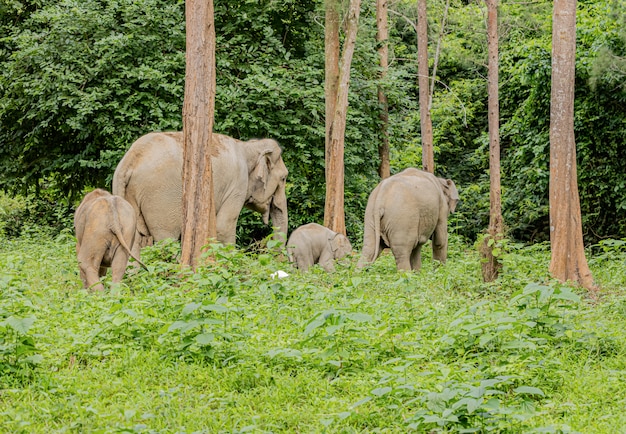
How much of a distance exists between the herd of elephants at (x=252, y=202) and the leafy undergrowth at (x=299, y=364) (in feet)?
8.49

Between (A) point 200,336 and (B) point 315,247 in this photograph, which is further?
(B) point 315,247

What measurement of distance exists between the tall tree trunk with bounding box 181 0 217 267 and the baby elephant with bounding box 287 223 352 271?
2.73 metres

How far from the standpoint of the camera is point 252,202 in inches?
538

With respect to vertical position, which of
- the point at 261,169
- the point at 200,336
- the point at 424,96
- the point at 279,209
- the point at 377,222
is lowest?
the point at 200,336

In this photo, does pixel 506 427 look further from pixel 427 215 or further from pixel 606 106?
pixel 606 106

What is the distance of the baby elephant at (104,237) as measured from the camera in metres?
9.18

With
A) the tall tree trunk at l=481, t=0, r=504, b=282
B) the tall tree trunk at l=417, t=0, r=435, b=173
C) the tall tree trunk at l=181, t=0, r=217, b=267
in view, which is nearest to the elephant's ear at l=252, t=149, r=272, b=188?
the tall tree trunk at l=181, t=0, r=217, b=267

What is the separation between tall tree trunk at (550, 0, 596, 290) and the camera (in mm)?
10711

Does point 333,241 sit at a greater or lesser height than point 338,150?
lesser

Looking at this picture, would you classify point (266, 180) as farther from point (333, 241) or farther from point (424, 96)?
point (424, 96)

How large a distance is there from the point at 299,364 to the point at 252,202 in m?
7.61

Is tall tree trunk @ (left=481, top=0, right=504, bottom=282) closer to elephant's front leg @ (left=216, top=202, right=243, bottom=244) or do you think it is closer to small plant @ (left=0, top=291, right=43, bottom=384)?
elephant's front leg @ (left=216, top=202, right=243, bottom=244)

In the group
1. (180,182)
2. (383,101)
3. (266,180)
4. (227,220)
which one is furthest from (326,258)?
(383,101)

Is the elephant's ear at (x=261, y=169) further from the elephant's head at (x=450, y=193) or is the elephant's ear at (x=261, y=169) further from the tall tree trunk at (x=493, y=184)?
the tall tree trunk at (x=493, y=184)
